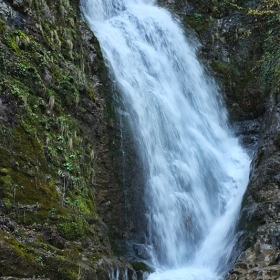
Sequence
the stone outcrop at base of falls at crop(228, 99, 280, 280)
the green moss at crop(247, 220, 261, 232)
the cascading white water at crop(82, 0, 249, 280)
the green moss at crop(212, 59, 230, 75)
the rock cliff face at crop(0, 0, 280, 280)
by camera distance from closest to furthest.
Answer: the rock cliff face at crop(0, 0, 280, 280), the stone outcrop at base of falls at crop(228, 99, 280, 280), the green moss at crop(247, 220, 261, 232), the cascading white water at crop(82, 0, 249, 280), the green moss at crop(212, 59, 230, 75)

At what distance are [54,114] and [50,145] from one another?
1.12 m

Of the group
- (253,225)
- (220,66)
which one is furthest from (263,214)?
(220,66)

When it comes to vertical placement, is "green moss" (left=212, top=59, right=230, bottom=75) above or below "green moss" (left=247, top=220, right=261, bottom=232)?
above

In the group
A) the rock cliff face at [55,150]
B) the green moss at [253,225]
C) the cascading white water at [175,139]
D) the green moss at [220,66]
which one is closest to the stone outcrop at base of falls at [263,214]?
the green moss at [253,225]

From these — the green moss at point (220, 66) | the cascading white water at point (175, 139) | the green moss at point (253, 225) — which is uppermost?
the green moss at point (220, 66)

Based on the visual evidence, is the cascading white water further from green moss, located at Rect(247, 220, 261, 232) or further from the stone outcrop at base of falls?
the stone outcrop at base of falls

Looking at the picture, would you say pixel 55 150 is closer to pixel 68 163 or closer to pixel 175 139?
pixel 68 163

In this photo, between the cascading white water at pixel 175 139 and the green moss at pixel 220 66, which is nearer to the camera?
the cascading white water at pixel 175 139

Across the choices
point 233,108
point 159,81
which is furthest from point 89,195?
point 233,108

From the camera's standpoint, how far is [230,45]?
57.3 feet

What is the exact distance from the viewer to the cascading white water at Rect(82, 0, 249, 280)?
32.2 ft

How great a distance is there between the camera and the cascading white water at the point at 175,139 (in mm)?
9805

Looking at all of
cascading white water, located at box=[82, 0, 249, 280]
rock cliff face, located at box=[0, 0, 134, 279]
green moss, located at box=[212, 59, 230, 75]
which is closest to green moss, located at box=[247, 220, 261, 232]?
cascading white water, located at box=[82, 0, 249, 280]

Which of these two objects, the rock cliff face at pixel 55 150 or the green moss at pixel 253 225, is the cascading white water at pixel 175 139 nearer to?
the green moss at pixel 253 225
